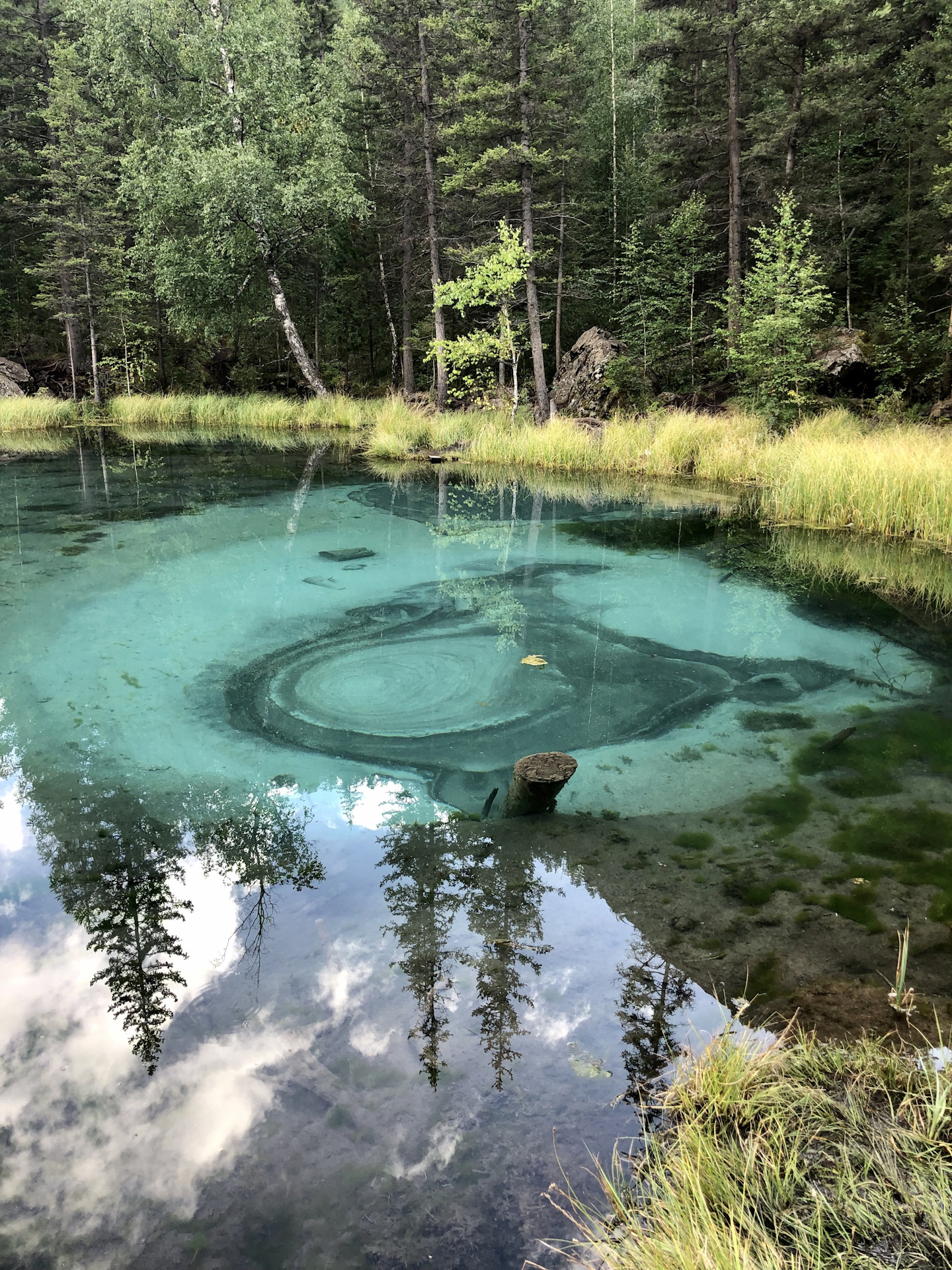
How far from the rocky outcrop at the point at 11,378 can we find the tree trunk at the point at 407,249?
1036cm

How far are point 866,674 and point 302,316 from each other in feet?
85.1

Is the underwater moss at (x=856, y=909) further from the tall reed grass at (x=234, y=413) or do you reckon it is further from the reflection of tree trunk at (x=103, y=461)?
the tall reed grass at (x=234, y=413)

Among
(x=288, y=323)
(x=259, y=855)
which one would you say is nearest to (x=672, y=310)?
(x=288, y=323)

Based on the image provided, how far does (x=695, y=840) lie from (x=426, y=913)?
1.21 meters

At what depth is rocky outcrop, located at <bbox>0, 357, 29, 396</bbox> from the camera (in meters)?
22.1

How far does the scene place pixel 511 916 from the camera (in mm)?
2922

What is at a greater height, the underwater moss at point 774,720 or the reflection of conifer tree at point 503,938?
the underwater moss at point 774,720

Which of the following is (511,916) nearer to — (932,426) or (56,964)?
(56,964)

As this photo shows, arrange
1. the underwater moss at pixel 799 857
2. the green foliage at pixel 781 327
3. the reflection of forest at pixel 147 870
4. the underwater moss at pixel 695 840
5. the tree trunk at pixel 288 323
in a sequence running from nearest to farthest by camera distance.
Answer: the reflection of forest at pixel 147 870 < the underwater moss at pixel 799 857 < the underwater moss at pixel 695 840 < the green foliage at pixel 781 327 < the tree trunk at pixel 288 323

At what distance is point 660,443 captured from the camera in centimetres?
1274

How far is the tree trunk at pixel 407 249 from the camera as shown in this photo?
19672 millimetres

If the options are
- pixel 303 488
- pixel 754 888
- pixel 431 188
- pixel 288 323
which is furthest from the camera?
pixel 288 323

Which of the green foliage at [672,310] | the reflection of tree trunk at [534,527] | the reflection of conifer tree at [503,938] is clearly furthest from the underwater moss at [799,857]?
the green foliage at [672,310]

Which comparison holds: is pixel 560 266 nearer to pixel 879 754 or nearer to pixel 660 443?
pixel 660 443
